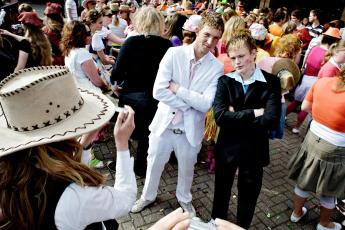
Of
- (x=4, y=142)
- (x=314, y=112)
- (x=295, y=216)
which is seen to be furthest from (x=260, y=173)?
(x=4, y=142)

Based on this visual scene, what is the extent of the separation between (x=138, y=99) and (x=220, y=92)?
4.03 ft

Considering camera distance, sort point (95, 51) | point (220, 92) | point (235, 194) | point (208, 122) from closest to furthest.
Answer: point (220, 92) < point (235, 194) < point (208, 122) < point (95, 51)

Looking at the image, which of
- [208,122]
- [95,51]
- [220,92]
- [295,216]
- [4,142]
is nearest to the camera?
[4,142]

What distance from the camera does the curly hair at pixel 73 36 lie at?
3.73 meters

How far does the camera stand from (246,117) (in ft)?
8.53

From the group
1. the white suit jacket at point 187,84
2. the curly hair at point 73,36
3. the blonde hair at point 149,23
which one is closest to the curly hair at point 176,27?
the blonde hair at point 149,23

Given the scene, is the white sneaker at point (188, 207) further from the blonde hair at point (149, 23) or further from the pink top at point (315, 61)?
the pink top at point (315, 61)

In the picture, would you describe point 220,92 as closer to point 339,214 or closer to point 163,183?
point 163,183

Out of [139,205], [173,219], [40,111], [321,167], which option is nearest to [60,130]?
[40,111]

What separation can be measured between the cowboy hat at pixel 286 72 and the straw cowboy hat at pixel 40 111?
2.44 metres

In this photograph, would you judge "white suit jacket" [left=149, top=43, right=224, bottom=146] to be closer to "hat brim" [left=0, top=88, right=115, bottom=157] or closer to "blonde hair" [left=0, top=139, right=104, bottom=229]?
"hat brim" [left=0, top=88, right=115, bottom=157]

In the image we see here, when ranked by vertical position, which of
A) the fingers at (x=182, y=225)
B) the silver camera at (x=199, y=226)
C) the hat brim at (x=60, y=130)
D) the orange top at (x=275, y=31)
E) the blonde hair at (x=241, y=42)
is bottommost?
the orange top at (x=275, y=31)

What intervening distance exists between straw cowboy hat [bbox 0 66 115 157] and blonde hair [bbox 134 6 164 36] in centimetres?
211

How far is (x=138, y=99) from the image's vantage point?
3.65 meters
